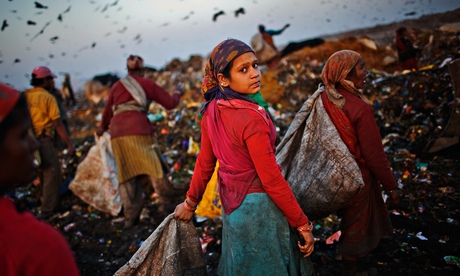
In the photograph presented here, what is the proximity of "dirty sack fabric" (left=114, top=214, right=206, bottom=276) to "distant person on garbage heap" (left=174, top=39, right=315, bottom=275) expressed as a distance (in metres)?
0.25

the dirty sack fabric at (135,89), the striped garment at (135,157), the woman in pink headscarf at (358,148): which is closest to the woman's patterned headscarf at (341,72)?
the woman in pink headscarf at (358,148)

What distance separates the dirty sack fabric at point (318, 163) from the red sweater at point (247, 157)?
51cm

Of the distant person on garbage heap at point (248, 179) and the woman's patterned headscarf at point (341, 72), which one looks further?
the woman's patterned headscarf at point (341, 72)

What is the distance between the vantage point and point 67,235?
3.97 meters

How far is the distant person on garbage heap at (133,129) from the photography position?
366 centimetres

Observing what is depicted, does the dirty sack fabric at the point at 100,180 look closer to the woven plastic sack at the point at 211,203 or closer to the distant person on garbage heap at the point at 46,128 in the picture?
the distant person on garbage heap at the point at 46,128

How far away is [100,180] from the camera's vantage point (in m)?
4.40

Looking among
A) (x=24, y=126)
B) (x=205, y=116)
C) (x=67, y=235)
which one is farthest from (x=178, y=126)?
(x=24, y=126)

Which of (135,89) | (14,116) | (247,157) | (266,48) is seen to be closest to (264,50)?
(266,48)

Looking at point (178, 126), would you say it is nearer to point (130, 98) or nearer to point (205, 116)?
point (130, 98)

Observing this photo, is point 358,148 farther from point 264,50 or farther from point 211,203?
point 264,50

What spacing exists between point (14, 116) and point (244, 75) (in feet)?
3.40

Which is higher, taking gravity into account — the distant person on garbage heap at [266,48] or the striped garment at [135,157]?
the distant person on garbage heap at [266,48]

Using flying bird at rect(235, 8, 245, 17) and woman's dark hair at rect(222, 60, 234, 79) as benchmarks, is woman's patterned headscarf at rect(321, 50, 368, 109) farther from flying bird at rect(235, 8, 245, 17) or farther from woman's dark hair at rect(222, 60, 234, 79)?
flying bird at rect(235, 8, 245, 17)
